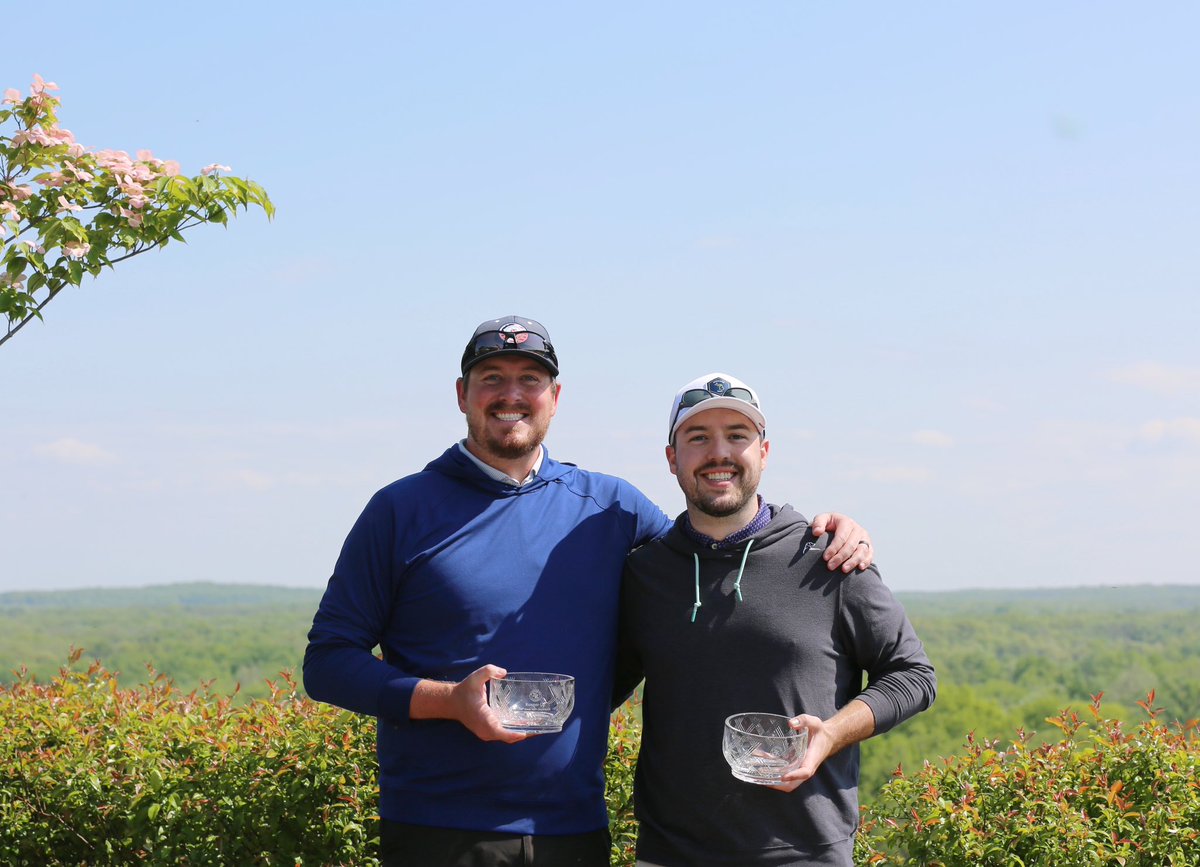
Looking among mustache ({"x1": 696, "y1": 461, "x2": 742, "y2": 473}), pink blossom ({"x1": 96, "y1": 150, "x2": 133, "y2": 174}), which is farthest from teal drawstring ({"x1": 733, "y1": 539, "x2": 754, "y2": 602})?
pink blossom ({"x1": 96, "y1": 150, "x2": 133, "y2": 174})

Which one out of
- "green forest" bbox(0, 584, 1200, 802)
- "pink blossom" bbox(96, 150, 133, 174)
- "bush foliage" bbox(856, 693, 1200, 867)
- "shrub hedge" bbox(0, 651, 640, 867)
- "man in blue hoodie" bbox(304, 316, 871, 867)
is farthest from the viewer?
"green forest" bbox(0, 584, 1200, 802)

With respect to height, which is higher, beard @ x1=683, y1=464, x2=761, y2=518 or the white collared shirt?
the white collared shirt

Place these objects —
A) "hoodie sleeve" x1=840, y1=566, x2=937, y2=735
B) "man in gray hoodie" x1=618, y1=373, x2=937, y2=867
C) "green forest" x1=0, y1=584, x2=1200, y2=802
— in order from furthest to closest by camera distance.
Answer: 1. "green forest" x1=0, y1=584, x2=1200, y2=802
2. "hoodie sleeve" x1=840, y1=566, x2=937, y2=735
3. "man in gray hoodie" x1=618, y1=373, x2=937, y2=867

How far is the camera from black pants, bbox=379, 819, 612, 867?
387 cm

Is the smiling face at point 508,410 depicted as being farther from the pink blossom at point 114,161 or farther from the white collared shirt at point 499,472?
the pink blossom at point 114,161

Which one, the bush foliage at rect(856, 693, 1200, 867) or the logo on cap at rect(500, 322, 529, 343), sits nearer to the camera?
the logo on cap at rect(500, 322, 529, 343)

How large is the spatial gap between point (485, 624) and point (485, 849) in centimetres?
68

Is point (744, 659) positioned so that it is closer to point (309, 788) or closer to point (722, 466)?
point (722, 466)

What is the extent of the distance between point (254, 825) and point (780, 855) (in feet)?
11.1

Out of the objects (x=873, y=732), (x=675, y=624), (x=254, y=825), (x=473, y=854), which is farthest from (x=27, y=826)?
(x=873, y=732)

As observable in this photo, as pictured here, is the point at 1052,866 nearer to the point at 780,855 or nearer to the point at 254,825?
the point at 780,855

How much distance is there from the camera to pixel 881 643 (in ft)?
12.5

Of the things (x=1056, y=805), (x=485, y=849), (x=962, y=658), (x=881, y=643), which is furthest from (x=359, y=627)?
(x=962, y=658)

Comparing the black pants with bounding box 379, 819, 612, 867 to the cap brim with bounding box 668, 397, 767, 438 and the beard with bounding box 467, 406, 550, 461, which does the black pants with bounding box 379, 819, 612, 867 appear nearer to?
the beard with bounding box 467, 406, 550, 461
